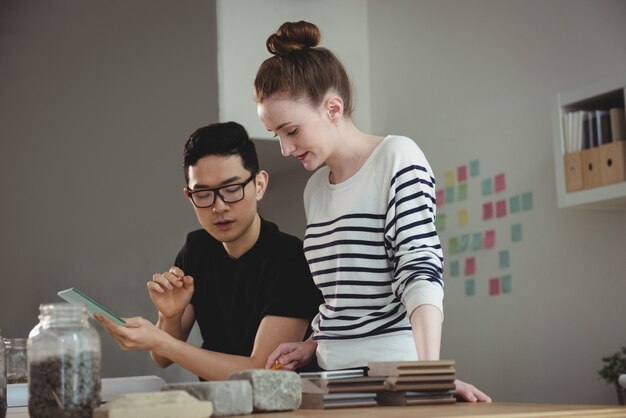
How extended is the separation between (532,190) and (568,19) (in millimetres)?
744

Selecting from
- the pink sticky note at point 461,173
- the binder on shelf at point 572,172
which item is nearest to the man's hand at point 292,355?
the binder on shelf at point 572,172

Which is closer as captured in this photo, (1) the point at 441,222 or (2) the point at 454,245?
(2) the point at 454,245

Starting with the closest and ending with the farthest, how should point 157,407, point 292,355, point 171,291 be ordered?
point 157,407, point 292,355, point 171,291

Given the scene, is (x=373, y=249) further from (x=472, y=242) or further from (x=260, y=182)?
(x=472, y=242)

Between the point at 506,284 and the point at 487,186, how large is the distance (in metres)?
0.47

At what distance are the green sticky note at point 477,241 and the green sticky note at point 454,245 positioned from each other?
0.13 m

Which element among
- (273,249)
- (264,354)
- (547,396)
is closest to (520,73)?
(547,396)

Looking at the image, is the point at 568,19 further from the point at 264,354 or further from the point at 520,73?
the point at 264,354

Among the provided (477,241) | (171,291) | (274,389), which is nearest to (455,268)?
(477,241)

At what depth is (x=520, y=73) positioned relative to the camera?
3898 millimetres

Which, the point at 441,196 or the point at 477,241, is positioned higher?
the point at 441,196

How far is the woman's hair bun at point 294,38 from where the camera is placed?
5.95 ft

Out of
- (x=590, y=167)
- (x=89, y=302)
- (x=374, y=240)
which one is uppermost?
(x=590, y=167)

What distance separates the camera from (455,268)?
4266 millimetres
